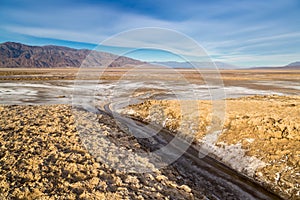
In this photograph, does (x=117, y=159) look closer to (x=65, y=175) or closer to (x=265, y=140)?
(x=65, y=175)

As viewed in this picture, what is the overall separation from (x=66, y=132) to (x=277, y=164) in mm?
9575

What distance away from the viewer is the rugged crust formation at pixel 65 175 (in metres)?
5.86

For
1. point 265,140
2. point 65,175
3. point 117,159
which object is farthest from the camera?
point 265,140

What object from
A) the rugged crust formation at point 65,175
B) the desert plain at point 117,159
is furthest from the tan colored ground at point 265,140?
the rugged crust formation at point 65,175

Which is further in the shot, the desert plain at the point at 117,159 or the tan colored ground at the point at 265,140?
the tan colored ground at the point at 265,140

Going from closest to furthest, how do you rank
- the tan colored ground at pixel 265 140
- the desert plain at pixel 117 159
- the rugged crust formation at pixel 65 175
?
the rugged crust formation at pixel 65 175 < the desert plain at pixel 117 159 < the tan colored ground at pixel 265 140

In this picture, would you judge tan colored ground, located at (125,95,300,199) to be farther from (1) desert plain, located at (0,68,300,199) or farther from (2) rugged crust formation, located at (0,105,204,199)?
(2) rugged crust formation, located at (0,105,204,199)

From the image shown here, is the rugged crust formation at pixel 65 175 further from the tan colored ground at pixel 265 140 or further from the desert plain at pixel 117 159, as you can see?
the tan colored ground at pixel 265 140

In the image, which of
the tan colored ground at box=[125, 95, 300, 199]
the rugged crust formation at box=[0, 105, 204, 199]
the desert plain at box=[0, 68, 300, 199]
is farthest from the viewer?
the tan colored ground at box=[125, 95, 300, 199]

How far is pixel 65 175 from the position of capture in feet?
22.0

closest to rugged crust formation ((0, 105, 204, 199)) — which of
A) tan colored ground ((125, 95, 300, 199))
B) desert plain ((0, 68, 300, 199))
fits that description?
desert plain ((0, 68, 300, 199))

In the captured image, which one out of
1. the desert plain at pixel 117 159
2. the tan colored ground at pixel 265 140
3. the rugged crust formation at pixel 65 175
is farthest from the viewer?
the tan colored ground at pixel 265 140

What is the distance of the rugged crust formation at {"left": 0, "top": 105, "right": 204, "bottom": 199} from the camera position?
586 centimetres

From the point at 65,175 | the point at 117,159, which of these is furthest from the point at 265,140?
the point at 65,175
